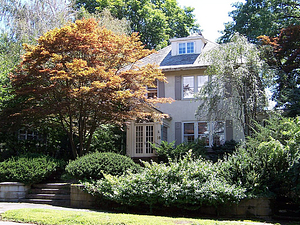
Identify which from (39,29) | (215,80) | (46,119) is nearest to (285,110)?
(215,80)

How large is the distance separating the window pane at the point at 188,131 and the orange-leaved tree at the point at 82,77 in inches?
148

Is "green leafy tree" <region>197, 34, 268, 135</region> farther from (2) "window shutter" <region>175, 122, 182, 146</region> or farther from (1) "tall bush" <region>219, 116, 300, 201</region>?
(1) "tall bush" <region>219, 116, 300, 201</region>

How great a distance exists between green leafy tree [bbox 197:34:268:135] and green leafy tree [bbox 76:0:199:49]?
16.3 metres

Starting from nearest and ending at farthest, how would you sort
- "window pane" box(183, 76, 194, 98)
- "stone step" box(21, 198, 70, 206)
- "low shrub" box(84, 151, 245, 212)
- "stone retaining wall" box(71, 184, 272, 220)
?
1. "low shrub" box(84, 151, 245, 212)
2. "stone retaining wall" box(71, 184, 272, 220)
3. "stone step" box(21, 198, 70, 206)
4. "window pane" box(183, 76, 194, 98)

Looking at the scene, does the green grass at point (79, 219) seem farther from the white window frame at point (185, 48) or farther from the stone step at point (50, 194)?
the white window frame at point (185, 48)

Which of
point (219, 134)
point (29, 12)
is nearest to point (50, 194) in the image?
point (219, 134)

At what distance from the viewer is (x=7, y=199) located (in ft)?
38.8

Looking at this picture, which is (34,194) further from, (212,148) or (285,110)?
(285,110)

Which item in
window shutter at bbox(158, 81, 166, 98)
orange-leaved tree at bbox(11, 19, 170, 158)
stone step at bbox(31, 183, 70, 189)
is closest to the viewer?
stone step at bbox(31, 183, 70, 189)

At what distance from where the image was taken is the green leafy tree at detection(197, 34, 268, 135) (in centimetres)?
Answer: 1405

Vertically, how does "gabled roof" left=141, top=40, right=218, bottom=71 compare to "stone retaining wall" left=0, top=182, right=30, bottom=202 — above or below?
above

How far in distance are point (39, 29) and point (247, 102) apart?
1525cm

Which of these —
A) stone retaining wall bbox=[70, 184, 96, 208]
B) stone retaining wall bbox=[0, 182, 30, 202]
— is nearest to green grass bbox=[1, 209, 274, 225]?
stone retaining wall bbox=[70, 184, 96, 208]

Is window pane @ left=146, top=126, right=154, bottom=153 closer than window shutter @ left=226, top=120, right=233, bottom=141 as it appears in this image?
No
